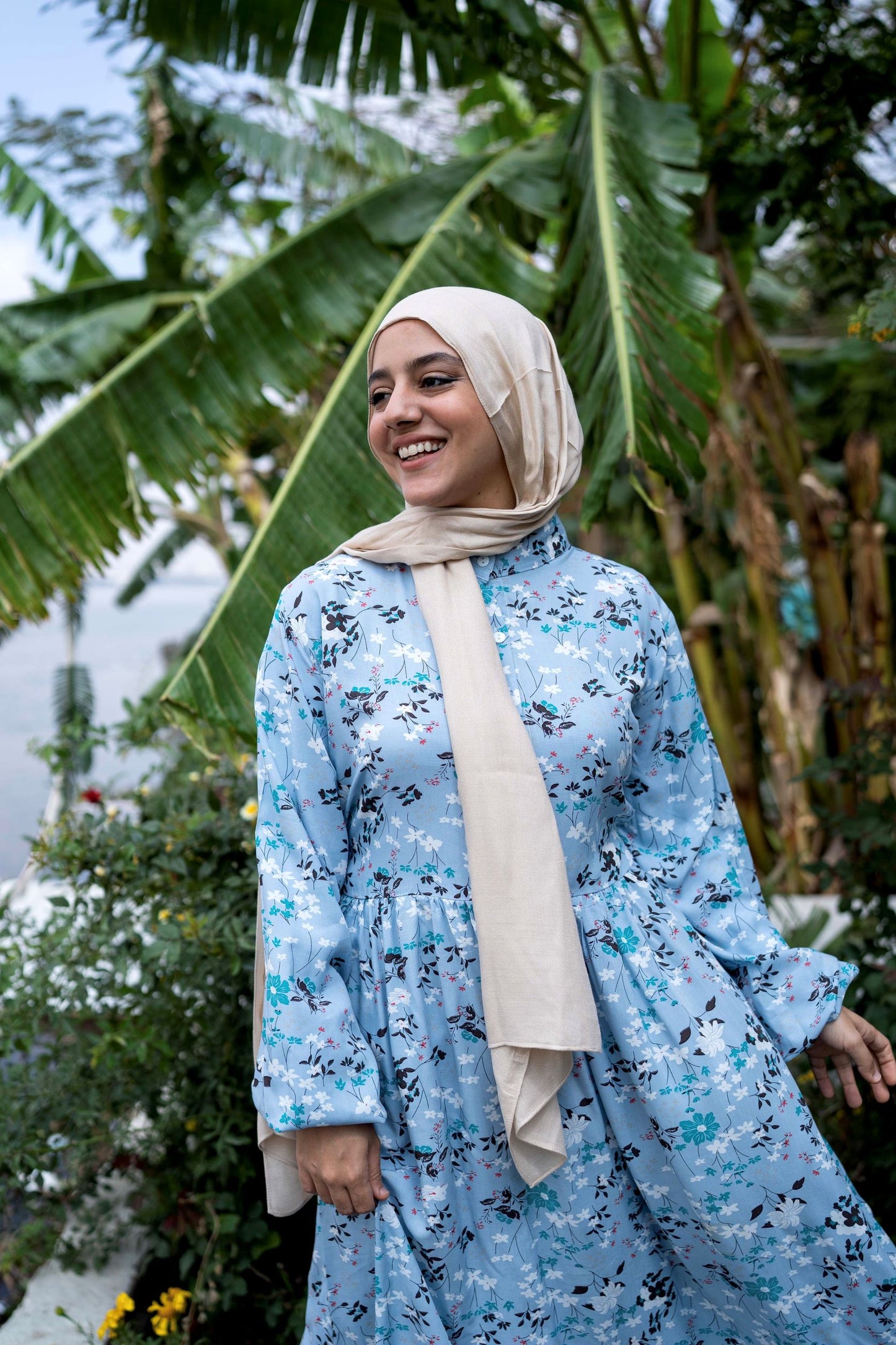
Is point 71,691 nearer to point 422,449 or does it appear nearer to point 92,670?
point 92,670

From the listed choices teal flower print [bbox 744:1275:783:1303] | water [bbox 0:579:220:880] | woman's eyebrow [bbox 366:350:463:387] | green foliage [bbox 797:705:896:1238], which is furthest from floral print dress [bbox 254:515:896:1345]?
water [bbox 0:579:220:880]

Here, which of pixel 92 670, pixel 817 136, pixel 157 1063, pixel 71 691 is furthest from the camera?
pixel 92 670

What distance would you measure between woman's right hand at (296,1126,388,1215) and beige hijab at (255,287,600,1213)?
9cm

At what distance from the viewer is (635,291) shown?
249 centimetres

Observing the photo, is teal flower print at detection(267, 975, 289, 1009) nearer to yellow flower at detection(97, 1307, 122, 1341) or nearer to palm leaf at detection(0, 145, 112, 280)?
yellow flower at detection(97, 1307, 122, 1341)

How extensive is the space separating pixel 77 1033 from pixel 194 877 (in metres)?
0.42

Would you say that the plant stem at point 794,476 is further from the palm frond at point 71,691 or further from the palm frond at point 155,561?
the palm frond at point 155,561

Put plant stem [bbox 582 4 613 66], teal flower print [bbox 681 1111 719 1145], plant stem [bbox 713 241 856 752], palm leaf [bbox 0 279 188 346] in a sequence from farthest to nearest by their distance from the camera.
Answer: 1. palm leaf [bbox 0 279 188 346]
2. plant stem [bbox 713 241 856 752]
3. plant stem [bbox 582 4 613 66]
4. teal flower print [bbox 681 1111 719 1145]

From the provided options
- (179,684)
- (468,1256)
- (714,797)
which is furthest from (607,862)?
(179,684)

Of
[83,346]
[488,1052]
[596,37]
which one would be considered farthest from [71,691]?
[488,1052]

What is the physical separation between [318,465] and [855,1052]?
6.06ft

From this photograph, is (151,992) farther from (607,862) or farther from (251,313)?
(251,313)

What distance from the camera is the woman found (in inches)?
54.7

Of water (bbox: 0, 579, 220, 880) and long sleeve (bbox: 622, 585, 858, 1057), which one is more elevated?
long sleeve (bbox: 622, 585, 858, 1057)
